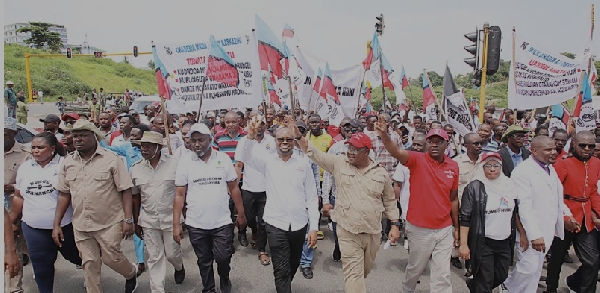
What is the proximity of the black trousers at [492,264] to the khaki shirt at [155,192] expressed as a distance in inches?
127

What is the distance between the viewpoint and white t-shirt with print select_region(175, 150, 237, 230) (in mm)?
4258

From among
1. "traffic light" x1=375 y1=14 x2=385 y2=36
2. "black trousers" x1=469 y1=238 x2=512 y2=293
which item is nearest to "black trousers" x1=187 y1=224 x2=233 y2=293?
"black trousers" x1=469 y1=238 x2=512 y2=293

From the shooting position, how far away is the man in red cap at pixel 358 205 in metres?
3.92

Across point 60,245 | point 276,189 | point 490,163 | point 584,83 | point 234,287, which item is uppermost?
point 584,83

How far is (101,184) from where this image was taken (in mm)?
4020

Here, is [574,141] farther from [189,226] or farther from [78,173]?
[78,173]

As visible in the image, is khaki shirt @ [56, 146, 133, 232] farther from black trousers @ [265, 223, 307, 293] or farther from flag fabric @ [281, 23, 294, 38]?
flag fabric @ [281, 23, 294, 38]

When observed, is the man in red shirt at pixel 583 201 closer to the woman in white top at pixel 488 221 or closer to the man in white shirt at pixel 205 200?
the woman in white top at pixel 488 221

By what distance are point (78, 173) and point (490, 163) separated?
3.99 meters

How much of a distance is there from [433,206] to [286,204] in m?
1.43

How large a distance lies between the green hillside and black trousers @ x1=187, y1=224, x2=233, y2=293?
37.3 m

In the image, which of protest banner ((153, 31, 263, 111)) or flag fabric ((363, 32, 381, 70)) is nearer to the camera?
protest banner ((153, 31, 263, 111))

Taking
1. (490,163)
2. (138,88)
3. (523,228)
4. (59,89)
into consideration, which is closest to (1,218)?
(490,163)

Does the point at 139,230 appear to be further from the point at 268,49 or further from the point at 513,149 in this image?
the point at 513,149
